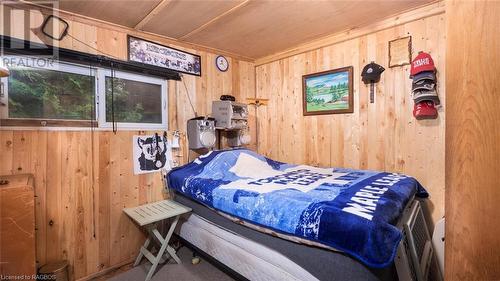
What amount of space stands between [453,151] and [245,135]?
2.73 metres

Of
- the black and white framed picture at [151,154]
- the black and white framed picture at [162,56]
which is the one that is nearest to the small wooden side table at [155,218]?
the black and white framed picture at [151,154]

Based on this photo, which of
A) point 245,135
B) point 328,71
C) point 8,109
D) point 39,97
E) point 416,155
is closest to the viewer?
point 8,109

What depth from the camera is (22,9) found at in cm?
187

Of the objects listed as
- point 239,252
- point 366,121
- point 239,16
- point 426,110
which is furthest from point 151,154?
point 426,110

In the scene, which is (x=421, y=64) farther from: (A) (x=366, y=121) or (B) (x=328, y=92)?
(B) (x=328, y=92)

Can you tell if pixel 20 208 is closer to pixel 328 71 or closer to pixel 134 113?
pixel 134 113

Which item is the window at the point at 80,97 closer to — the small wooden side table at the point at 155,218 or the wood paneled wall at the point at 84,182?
the wood paneled wall at the point at 84,182

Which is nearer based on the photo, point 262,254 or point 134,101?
point 262,254

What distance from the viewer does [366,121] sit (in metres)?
2.60

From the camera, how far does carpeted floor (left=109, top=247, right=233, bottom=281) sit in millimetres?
2039

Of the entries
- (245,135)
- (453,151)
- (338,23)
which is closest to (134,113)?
(245,135)

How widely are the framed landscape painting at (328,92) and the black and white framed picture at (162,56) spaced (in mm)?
1483

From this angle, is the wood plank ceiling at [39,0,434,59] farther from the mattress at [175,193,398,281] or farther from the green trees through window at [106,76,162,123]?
the mattress at [175,193,398,281]

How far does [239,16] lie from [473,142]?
2144 millimetres
